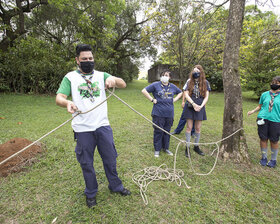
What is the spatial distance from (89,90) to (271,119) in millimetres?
3525

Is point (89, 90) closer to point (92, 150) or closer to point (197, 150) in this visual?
point (92, 150)

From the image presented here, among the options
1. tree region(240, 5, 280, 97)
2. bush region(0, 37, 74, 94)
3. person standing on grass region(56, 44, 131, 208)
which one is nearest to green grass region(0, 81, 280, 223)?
person standing on grass region(56, 44, 131, 208)

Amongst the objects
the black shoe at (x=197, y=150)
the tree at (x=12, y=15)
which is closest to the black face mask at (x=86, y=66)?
the black shoe at (x=197, y=150)

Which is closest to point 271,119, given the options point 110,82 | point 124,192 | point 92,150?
point 124,192

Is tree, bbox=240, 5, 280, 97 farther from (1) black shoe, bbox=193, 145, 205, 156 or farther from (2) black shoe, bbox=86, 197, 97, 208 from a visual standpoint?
(2) black shoe, bbox=86, 197, 97, 208

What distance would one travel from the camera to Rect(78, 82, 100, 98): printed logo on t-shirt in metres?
1.96

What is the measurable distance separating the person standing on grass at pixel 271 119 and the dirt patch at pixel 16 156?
4.80m

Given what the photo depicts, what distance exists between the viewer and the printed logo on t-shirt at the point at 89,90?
1.96 m

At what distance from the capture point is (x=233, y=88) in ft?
10.9

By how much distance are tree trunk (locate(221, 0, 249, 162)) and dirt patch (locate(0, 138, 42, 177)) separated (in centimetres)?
412

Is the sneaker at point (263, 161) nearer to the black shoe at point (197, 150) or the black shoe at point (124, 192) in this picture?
the black shoe at point (197, 150)

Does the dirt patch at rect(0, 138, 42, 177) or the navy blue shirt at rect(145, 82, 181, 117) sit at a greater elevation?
the navy blue shirt at rect(145, 82, 181, 117)

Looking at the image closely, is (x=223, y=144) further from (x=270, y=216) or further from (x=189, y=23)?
(x=189, y=23)

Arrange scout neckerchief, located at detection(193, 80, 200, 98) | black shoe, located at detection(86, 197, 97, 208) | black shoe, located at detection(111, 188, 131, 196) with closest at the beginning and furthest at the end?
1. black shoe, located at detection(86, 197, 97, 208)
2. black shoe, located at detection(111, 188, 131, 196)
3. scout neckerchief, located at detection(193, 80, 200, 98)
